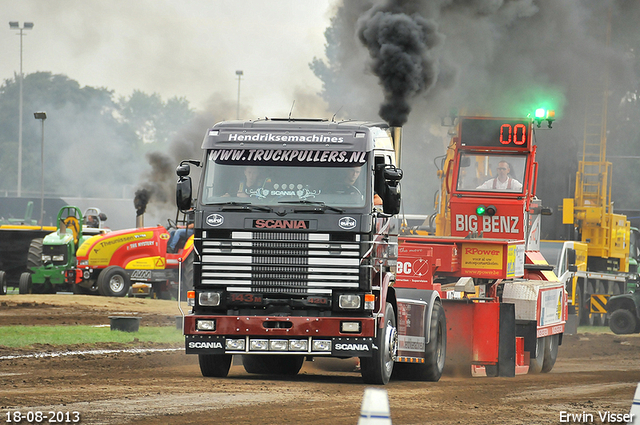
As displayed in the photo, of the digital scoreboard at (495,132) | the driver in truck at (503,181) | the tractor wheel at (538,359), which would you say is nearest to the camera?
the tractor wheel at (538,359)

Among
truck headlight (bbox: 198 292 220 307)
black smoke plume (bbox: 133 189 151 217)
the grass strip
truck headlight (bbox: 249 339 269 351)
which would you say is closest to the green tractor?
the grass strip

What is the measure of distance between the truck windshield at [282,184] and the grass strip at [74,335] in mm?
6620

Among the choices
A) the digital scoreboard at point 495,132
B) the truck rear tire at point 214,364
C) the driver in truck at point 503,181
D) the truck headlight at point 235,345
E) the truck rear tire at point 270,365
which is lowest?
the truck rear tire at point 270,365

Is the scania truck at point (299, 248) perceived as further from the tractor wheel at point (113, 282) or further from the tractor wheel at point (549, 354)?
the tractor wheel at point (113, 282)

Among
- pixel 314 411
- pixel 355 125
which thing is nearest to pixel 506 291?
pixel 355 125

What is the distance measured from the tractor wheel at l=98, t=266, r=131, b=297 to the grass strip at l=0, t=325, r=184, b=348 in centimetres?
781

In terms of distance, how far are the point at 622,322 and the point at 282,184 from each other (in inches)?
669

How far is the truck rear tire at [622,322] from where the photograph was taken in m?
26.5

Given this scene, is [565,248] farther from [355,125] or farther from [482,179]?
[355,125]

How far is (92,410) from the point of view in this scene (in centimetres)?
966

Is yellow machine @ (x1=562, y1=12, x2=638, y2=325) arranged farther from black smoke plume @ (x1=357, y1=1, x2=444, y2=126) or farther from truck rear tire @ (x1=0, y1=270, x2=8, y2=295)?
truck rear tire @ (x1=0, y1=270, x2=8, y2=295)

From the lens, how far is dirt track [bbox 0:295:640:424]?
32.1 ft

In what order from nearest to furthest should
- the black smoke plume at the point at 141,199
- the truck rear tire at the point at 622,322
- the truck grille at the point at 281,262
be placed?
the truck grille at the point at 281,262 → the truck rear tire at the point at 622,322 → the black smoke plume at the point at 141,199

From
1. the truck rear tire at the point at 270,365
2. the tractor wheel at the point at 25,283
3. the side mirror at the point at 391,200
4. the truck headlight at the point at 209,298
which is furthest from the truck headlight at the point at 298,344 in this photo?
the tractor wheel at the point at 25,283
